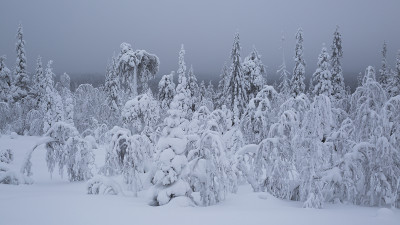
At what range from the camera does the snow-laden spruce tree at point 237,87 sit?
3067cm

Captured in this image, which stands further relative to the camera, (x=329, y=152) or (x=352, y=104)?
(x=352, y=104)

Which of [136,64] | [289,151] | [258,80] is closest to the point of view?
[289,151]

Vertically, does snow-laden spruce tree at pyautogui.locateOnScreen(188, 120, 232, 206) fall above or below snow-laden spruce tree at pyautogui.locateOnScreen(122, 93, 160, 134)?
below

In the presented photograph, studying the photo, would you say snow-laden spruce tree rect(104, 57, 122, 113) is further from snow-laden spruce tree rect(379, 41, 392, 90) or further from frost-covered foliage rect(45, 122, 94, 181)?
snow-laden spruce tree rect(379, 41, 392, 90)

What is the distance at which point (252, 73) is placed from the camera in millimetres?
30797

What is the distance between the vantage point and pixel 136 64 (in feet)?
55.2

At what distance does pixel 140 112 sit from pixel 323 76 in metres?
24.3

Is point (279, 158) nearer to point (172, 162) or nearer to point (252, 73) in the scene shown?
point (172, 162)

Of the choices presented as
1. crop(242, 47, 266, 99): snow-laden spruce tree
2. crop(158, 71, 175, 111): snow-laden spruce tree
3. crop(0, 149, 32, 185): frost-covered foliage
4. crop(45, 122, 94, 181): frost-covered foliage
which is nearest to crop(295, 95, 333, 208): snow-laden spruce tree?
crop(158, 71, 175, 111): snow-laden spruce tree

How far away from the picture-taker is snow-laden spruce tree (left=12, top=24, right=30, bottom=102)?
40603 millimetres

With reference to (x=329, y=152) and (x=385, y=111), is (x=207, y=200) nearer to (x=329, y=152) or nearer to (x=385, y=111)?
(x=329, y=152)

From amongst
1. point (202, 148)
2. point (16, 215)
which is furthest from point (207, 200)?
point (16, 215)

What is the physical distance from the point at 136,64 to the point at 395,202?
13.7m

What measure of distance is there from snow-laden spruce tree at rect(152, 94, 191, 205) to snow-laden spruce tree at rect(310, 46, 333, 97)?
24.6 meters
